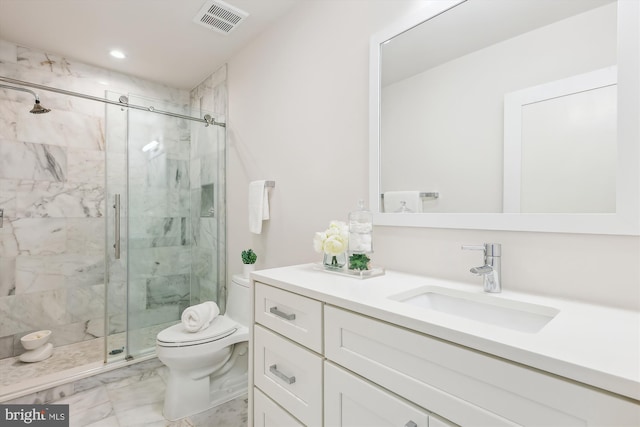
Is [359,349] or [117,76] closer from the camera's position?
[359,349]

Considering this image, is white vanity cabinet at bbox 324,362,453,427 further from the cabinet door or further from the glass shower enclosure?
the glass shower enclosure

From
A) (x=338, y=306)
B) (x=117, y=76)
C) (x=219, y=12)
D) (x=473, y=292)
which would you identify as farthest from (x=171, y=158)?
(x=473, y=292)

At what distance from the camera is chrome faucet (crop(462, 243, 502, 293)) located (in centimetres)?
101

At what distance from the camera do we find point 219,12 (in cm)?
200

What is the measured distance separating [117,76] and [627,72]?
11.1 ft

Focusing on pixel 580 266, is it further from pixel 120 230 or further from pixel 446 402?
pixel 120 230

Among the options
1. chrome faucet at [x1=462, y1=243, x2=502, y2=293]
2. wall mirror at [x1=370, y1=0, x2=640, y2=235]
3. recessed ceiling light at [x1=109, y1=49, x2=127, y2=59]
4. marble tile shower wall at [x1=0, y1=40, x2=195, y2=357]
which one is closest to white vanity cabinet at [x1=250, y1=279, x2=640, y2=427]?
chrome faucet at [x1=462, y1=243, x2=502, y2=293]

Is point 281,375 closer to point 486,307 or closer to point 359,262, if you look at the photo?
point 359,262

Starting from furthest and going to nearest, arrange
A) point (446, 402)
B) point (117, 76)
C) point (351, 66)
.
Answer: point (117, 76) < point (351, 66) < point (446, 402)

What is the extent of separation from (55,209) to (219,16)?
197cm

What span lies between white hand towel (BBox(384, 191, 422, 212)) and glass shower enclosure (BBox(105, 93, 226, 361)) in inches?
63.1

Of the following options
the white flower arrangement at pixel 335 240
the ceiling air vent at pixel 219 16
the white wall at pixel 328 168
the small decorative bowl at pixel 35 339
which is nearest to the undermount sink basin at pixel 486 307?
the white wall at pixel 328 168

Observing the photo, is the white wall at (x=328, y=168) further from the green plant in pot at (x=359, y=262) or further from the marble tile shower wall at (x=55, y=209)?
the marble tile shower wall at (x=55, y=209)

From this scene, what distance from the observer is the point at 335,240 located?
4.26 feet
